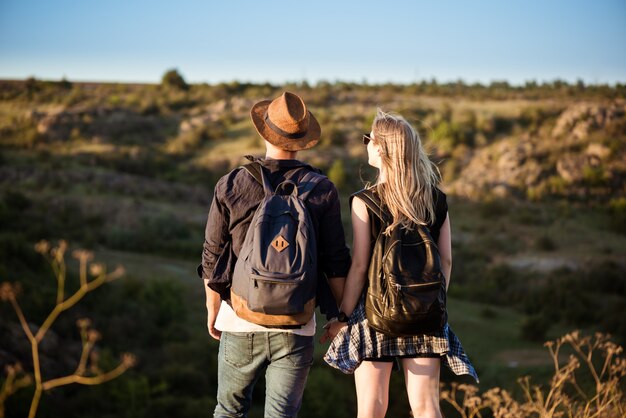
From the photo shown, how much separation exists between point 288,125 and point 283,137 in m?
0.06

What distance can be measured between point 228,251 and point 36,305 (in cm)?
1303

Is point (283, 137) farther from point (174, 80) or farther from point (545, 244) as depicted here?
point (174, 80)

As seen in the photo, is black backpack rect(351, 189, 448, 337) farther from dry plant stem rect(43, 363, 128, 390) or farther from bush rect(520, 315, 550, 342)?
bush rect(520, 315, 550, 342)

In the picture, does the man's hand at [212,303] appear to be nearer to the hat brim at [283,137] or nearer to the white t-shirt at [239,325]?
the white t-shirt at [239,325]

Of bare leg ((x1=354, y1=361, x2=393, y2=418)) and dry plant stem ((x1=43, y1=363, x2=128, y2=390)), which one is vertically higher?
dry plant stem ((x1=43, y1=363, x2=128, y2=390))

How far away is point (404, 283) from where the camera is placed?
2955mm

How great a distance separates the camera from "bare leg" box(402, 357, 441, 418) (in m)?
3.10

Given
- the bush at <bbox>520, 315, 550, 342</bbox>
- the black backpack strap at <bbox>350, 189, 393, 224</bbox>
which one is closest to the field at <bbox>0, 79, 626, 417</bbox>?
the bush at <bbox>520, 315, 550, 342</bbox>

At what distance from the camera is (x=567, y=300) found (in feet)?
70.8

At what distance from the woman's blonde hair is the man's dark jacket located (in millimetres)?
248

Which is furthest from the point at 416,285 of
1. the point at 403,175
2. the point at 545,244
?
the point at 545,244

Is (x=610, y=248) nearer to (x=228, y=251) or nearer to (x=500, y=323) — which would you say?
(x=500, y=323)

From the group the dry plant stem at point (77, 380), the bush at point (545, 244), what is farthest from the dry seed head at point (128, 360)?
the bush at point (545, 244)

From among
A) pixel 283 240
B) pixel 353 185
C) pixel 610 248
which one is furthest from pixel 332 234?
pixel 353 185
